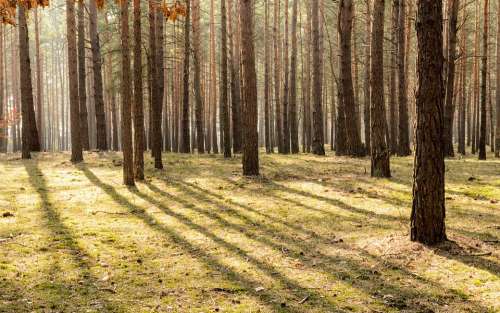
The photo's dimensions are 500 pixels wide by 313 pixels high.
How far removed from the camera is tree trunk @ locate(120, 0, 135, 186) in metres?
10.3

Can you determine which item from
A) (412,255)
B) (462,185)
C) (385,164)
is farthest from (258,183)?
(412,255)

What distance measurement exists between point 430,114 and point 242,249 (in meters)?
2.85

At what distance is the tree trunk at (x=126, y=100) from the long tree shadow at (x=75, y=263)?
1.85 metres

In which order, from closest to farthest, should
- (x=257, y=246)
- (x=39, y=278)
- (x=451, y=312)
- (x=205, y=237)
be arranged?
(x=451, y=312) → (x=39, y=278) → (x=257, y=246) → (x=205, y=237)

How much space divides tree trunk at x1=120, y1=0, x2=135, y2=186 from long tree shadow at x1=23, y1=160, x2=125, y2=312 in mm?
1854

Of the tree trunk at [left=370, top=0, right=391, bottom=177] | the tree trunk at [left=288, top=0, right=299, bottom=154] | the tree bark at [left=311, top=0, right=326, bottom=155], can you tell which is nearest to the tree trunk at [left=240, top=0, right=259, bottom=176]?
the tree trunk at [left=370, top=0, right=391, bottom=177]

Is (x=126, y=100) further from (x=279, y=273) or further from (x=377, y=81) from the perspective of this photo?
(x=279, y=273)

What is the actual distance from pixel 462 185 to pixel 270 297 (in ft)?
24.6

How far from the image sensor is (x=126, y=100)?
10555mm

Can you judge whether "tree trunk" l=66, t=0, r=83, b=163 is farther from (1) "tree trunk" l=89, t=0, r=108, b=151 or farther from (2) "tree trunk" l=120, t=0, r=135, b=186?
(2) "tree trunk" l=120, t=0, r=135, b=186

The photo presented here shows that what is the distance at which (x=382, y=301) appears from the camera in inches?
176

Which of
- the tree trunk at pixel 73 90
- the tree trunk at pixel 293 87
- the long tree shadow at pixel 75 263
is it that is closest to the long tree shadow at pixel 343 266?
the long tree shadow at pixel 75 263

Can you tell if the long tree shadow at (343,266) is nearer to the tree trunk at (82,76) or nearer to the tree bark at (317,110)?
the tree bark at (317,110)

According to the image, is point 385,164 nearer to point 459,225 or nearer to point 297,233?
point 459,225
